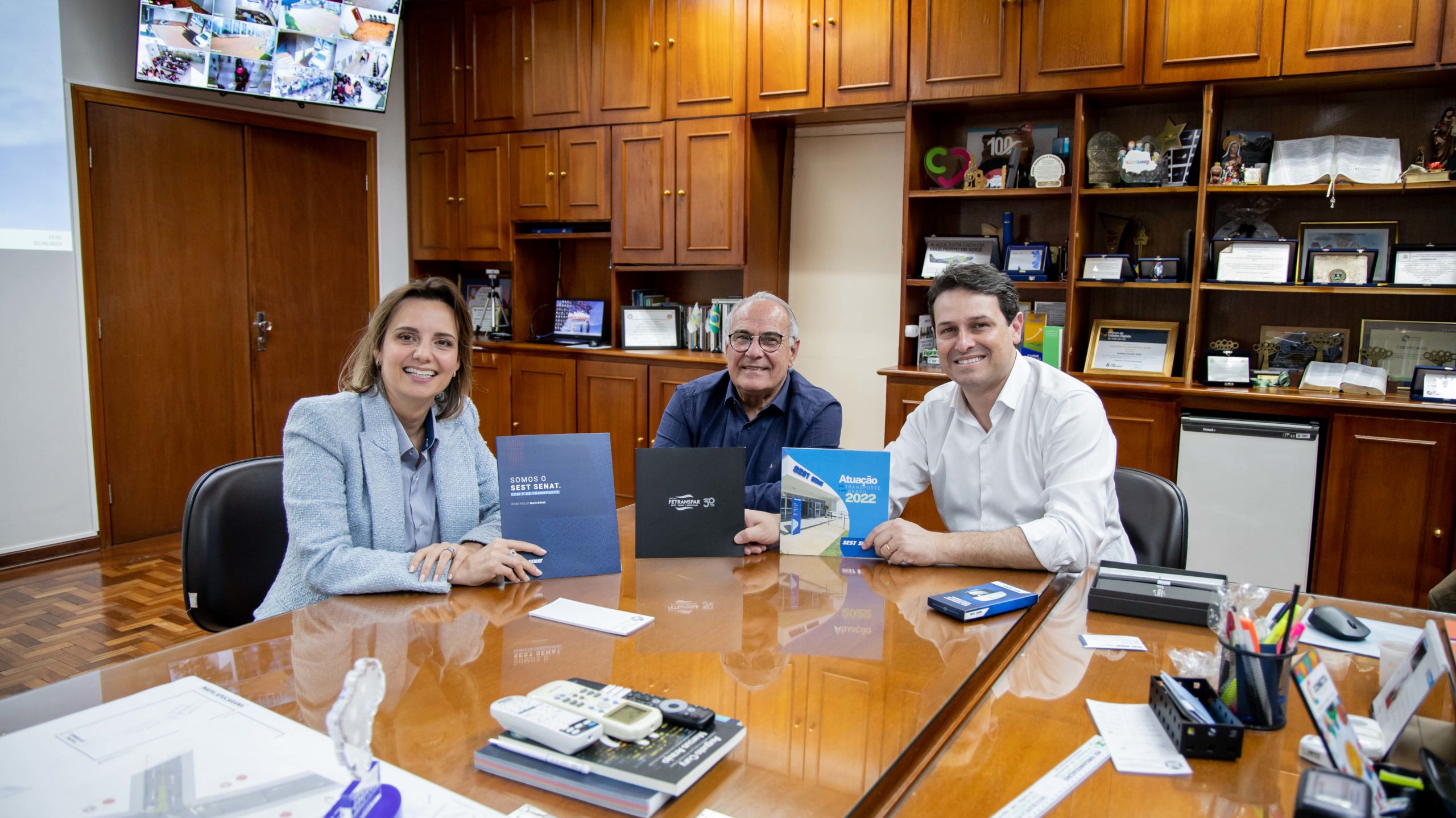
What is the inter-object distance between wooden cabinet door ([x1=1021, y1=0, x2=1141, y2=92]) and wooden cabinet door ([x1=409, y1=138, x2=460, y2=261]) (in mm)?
3349

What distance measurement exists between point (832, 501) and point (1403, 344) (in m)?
3.06

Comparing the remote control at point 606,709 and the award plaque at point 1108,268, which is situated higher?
the award plaque at point 1108,268

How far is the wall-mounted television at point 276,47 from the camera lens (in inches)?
162

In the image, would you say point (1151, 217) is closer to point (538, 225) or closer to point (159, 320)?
point (538, 225)


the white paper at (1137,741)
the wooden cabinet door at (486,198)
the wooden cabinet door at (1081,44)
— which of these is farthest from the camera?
the wooden cabinet door at (486,198)

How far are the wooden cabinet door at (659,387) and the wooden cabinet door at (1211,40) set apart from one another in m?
2.48

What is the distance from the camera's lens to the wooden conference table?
1.00m

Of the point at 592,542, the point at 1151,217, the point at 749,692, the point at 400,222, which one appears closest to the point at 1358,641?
the point at 749,692

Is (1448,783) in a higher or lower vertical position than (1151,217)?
lower


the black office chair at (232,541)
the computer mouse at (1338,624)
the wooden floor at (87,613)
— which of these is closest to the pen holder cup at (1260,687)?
the computer mouse at (1338,624)

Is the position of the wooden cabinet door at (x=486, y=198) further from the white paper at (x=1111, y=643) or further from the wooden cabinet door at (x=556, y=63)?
the white paper at (x=1111, y=643)

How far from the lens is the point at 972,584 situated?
1708 millimetres

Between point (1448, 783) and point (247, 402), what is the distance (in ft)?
17.2

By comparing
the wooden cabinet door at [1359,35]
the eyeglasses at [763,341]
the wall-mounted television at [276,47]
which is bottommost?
the eyeglasses at [763,341]
